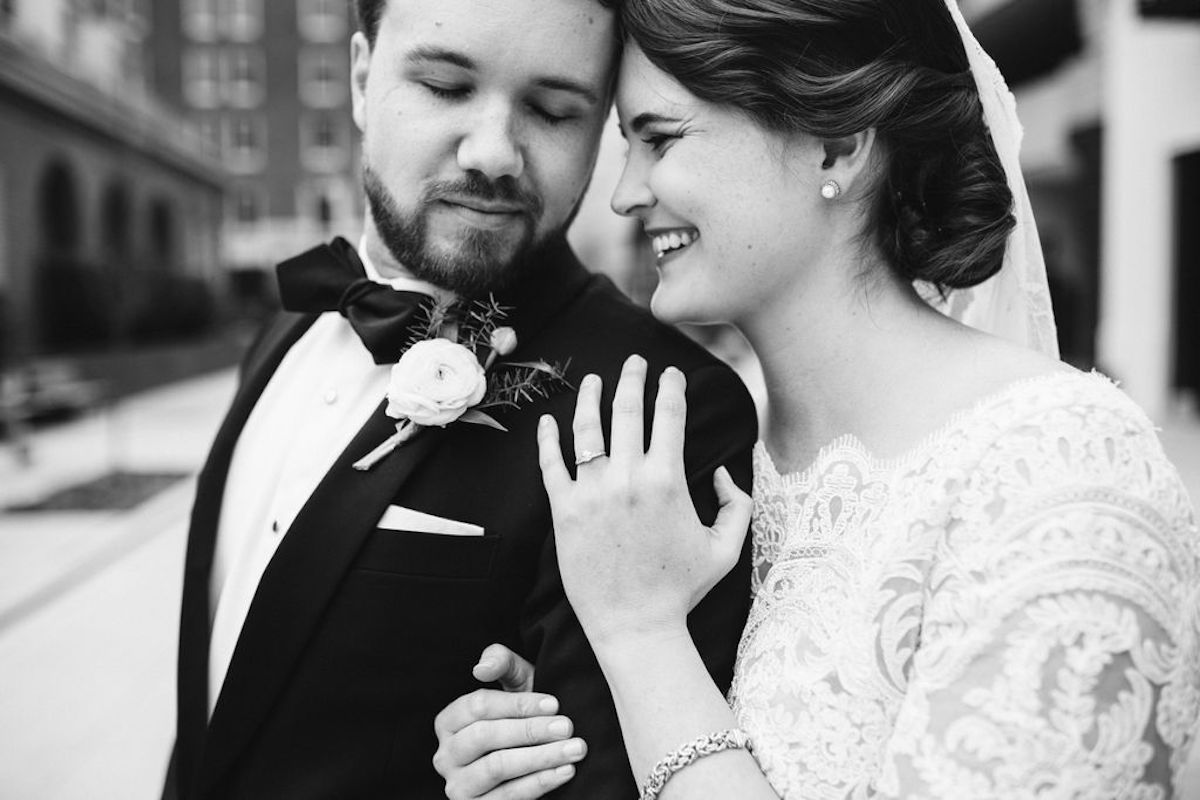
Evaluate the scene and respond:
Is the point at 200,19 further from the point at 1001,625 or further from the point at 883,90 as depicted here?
the point at 1001,625

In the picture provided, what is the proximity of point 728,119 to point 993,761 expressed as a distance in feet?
3.52

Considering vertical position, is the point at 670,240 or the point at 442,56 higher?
the point at 442,56

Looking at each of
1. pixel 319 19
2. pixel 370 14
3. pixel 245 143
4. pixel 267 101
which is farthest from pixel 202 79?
pixel 370 14

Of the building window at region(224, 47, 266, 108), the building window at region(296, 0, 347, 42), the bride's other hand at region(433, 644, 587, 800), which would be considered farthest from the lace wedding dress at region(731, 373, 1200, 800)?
the building window at region(224, 47, 266, 108)

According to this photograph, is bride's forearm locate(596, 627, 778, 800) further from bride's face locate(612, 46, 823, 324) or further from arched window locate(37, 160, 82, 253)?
arched window locate(37, 160, 82, 253)

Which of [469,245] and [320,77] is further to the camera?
[320,77]

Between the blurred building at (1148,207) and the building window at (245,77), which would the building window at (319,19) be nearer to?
the building window at (245,77)

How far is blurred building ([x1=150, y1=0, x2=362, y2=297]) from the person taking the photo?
150 ft

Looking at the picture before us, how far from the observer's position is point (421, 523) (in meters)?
1.75

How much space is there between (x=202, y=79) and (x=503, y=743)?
5016cm

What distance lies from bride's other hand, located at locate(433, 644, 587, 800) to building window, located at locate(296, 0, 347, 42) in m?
48.2

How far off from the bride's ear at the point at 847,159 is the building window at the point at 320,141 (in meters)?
47.6

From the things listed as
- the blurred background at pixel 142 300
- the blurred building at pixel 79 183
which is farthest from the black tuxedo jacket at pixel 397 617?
the blurred building at pixel 79 183

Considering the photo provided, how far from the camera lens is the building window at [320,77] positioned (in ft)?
151
